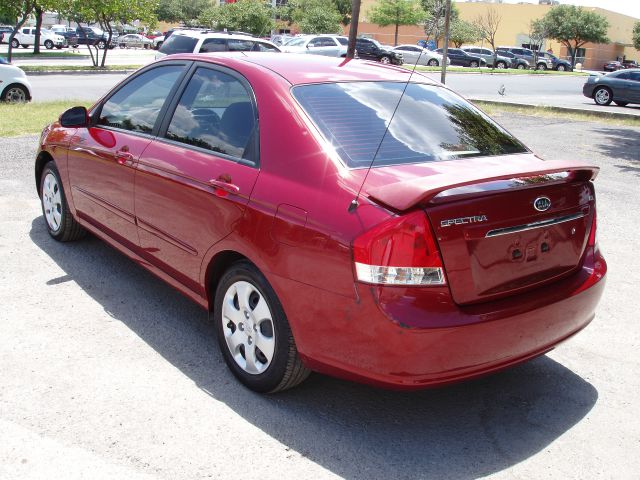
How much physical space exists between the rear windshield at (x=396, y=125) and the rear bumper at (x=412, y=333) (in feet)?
2.35

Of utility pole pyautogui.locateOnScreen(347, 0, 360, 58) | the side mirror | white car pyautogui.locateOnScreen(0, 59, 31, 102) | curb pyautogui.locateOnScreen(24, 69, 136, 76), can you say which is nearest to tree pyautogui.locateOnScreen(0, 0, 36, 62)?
curb pyautogui.locateOnScreen(24, 69, 136, 76)

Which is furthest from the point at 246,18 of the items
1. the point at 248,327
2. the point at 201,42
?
the point at 248,327

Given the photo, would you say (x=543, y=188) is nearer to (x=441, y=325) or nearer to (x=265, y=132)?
(x=441, y=325)

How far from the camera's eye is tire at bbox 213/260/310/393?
11.2 ft

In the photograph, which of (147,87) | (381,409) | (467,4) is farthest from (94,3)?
(467,4)

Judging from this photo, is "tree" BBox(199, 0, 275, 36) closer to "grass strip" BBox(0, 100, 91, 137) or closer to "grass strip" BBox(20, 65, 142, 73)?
"grass strip" BBox(20, 65, 142, 73)

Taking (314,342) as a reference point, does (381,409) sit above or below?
below

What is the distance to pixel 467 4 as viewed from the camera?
8400 cm

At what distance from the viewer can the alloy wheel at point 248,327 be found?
11.6 feet

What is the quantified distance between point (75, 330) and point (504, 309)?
8.77 feet

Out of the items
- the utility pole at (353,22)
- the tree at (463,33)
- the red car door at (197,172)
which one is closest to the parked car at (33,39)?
the tree at (463,33)

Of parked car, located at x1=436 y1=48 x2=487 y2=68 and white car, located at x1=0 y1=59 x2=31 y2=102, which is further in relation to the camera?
parked car, located at x1=436 y1=48 x2=487 y2=68

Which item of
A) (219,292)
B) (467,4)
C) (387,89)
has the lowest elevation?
(219,292)

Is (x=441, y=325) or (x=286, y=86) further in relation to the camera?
(x=286, y=86)
